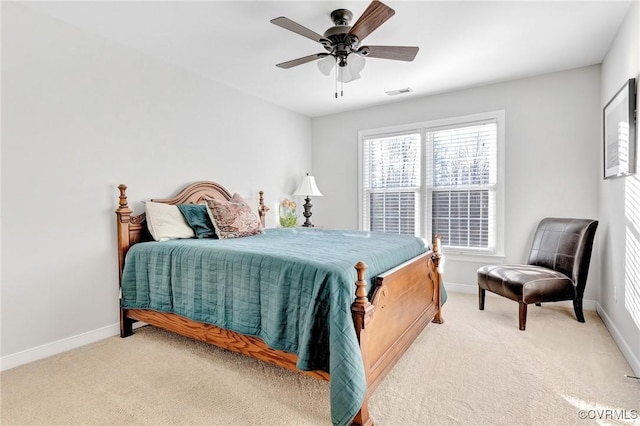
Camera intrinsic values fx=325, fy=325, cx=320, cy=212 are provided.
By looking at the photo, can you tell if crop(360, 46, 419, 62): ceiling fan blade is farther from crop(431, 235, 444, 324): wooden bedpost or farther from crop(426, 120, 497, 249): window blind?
crop(426, 120, 497, 249): window blind

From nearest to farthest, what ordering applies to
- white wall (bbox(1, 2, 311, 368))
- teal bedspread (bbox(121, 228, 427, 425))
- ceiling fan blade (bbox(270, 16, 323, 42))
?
teal bedspread (bbox(121, 228, 427, 425)) → ceiling fan blade (bbox(270, 16, 323, 42)) → white wall (bbox(1, 2, 311, 368))

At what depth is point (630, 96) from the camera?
7.36ft

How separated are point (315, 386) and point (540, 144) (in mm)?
3442

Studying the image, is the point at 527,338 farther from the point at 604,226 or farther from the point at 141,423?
the point at 141,423

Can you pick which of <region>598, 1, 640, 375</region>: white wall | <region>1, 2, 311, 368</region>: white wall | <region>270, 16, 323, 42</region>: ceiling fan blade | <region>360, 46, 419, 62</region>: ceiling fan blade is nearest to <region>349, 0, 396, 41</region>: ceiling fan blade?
<region>360, 46, 419, 62</region>: ceiling fan blade

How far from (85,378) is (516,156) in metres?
4.42

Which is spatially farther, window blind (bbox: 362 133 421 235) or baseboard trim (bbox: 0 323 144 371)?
window blind (bbox: 362 133 421 235)

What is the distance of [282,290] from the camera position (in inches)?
70.4

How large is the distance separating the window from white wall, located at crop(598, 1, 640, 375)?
1.00 metres

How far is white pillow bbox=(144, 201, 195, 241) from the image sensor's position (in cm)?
282

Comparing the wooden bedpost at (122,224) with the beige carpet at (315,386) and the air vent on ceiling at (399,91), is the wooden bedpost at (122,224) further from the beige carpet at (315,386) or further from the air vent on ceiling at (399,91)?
the air vent on ceiling at (399,91)

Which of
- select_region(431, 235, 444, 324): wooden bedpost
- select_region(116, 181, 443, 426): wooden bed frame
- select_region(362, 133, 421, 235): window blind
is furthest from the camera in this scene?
select_region(362, 133, 421, 235): window blind

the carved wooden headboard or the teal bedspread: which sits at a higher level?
the carved wooden headboard

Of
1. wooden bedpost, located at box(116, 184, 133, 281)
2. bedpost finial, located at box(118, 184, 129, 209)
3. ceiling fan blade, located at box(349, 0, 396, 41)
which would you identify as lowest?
wooden bedpost, located at box(116, 184, 133, 281)
